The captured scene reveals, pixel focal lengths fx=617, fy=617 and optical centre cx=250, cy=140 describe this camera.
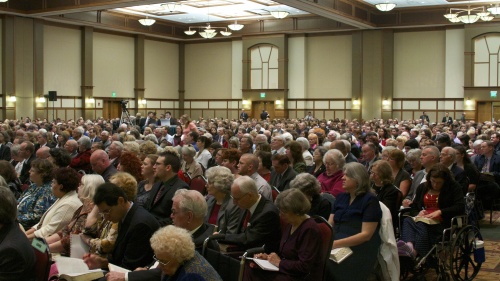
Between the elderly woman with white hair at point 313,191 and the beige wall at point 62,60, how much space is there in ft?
74.1

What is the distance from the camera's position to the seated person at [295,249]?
393cm

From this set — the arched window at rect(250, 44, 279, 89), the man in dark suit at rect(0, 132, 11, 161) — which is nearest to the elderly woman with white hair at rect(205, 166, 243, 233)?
the man in dark suit at rect(0, 132, 11, 161)

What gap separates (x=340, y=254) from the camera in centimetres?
447

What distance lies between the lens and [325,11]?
23188 millimetres

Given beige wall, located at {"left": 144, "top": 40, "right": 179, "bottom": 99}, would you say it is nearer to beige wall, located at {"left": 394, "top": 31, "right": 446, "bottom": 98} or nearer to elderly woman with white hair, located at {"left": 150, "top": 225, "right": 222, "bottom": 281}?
beige wall, located at {"left": 394, "top": 31, "right": 446, "bottom": 98}

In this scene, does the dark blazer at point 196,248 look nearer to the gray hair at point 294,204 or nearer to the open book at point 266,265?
the open book at point 266,265

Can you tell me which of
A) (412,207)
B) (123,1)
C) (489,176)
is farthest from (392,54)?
(412,207)

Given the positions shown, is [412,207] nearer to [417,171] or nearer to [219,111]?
[417,171]

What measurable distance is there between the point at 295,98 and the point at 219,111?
14.8 ft

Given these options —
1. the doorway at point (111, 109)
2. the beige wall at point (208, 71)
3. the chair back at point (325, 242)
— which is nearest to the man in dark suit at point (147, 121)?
the doorway at point (111, 109)

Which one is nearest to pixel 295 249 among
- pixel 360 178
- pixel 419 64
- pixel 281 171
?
pixel 360 178

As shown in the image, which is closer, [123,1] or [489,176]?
[489,176]

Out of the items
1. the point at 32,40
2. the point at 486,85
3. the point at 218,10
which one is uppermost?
the point at 218,10

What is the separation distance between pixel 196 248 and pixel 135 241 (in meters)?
0.47
